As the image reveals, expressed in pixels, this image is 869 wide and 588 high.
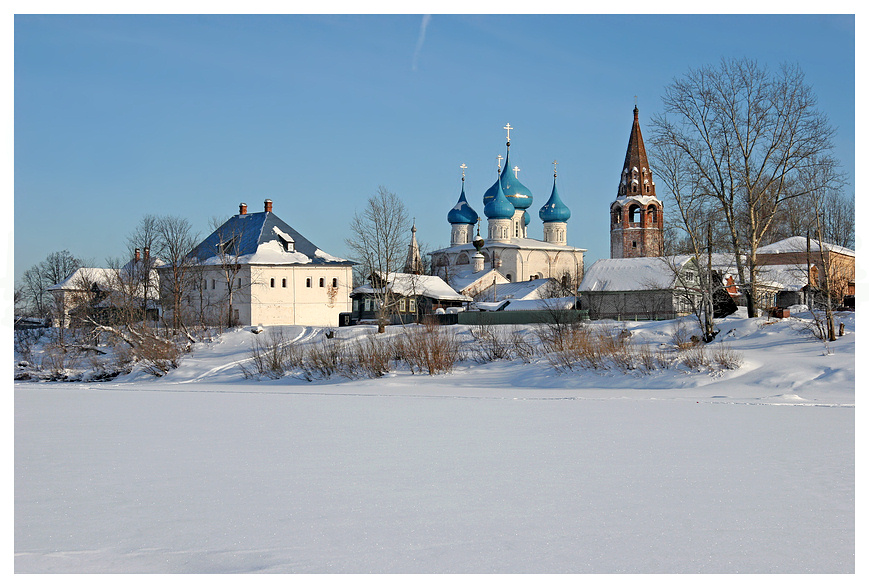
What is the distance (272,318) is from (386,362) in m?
24.0

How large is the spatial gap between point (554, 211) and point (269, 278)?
4053cm

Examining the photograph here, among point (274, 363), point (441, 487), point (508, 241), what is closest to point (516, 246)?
point (508, 241)

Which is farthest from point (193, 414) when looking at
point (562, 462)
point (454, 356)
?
point (454, 356)

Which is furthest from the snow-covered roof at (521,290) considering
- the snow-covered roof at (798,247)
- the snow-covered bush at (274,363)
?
the snow-covered bush at (274,363)

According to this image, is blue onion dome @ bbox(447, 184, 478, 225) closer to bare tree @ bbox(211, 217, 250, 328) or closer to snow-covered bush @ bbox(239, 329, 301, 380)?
bare tree @ bbox(211, 217, 250, 328)

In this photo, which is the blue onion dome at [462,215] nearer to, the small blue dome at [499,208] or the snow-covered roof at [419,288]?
the small blue dome at [499,208]

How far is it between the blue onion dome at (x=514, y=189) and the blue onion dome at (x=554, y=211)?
2307mm

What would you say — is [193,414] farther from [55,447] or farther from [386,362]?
[386,362]

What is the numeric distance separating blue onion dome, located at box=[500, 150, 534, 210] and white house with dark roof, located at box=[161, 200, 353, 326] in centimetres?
3296

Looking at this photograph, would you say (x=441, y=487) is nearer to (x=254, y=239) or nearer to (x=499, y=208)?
(x=254, y=239)

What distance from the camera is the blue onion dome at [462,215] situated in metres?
82.2

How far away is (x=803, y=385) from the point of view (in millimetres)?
19453

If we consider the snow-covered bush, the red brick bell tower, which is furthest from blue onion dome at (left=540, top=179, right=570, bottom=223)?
the snow-covered bush

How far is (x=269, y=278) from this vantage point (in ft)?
165
